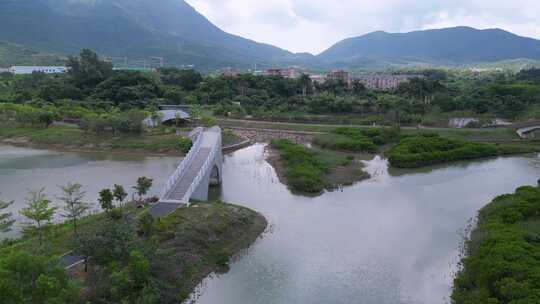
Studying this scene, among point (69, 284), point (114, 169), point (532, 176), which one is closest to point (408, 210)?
point (532, 176)

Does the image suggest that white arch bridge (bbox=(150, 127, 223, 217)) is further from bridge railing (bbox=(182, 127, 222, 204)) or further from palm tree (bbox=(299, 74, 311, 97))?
palm tree (bbox=(299, 74, 311, 97))

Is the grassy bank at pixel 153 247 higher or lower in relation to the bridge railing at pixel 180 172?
lower

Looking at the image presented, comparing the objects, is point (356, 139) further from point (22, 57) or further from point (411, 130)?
point (22, 57)

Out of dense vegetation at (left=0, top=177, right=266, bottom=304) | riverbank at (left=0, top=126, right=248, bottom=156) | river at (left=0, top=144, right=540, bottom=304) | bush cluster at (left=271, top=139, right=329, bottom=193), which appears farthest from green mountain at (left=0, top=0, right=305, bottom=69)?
dense vegetation at (left=0, top=177, right=266, bottom=304)

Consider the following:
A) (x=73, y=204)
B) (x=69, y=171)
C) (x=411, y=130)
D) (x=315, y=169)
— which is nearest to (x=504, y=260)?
(x=315, y=169)

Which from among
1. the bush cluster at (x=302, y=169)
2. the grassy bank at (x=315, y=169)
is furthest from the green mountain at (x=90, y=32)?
the grassy bank at (x=315, y=169)

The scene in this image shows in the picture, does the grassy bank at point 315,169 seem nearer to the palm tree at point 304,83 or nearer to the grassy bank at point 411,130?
the grassy bank at point 411,130
